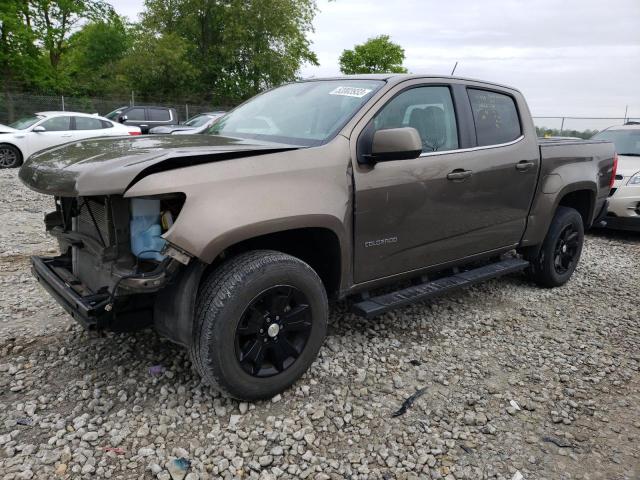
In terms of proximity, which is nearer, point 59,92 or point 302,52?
point 59,92

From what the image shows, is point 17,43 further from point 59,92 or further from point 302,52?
point 302,52

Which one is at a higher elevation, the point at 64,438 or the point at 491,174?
the point at 491,174

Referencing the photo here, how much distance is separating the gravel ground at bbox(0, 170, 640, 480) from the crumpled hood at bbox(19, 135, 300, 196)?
1182 mm

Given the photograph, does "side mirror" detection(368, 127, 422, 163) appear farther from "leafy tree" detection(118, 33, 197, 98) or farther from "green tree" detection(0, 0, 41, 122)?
"leafy tree" detection(118, 33, 197, 98)

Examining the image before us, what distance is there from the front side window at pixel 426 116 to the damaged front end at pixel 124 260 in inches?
60.0

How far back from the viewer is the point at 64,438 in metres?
2.43

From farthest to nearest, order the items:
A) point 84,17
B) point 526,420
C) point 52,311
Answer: point 84,17, point 52,311, point 526,420

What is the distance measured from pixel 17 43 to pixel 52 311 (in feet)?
83.9

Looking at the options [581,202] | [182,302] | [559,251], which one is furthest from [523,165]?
[182,302]

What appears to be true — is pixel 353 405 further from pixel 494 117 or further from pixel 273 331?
pixel 494 117

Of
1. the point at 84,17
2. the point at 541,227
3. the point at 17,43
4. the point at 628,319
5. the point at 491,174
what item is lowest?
the point at 628,319

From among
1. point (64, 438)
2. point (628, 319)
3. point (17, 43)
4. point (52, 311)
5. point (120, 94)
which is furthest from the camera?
point (120, 94)

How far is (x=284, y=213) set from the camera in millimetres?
2613

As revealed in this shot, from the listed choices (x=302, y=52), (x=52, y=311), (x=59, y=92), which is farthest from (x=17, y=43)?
(x=52, y=311)
